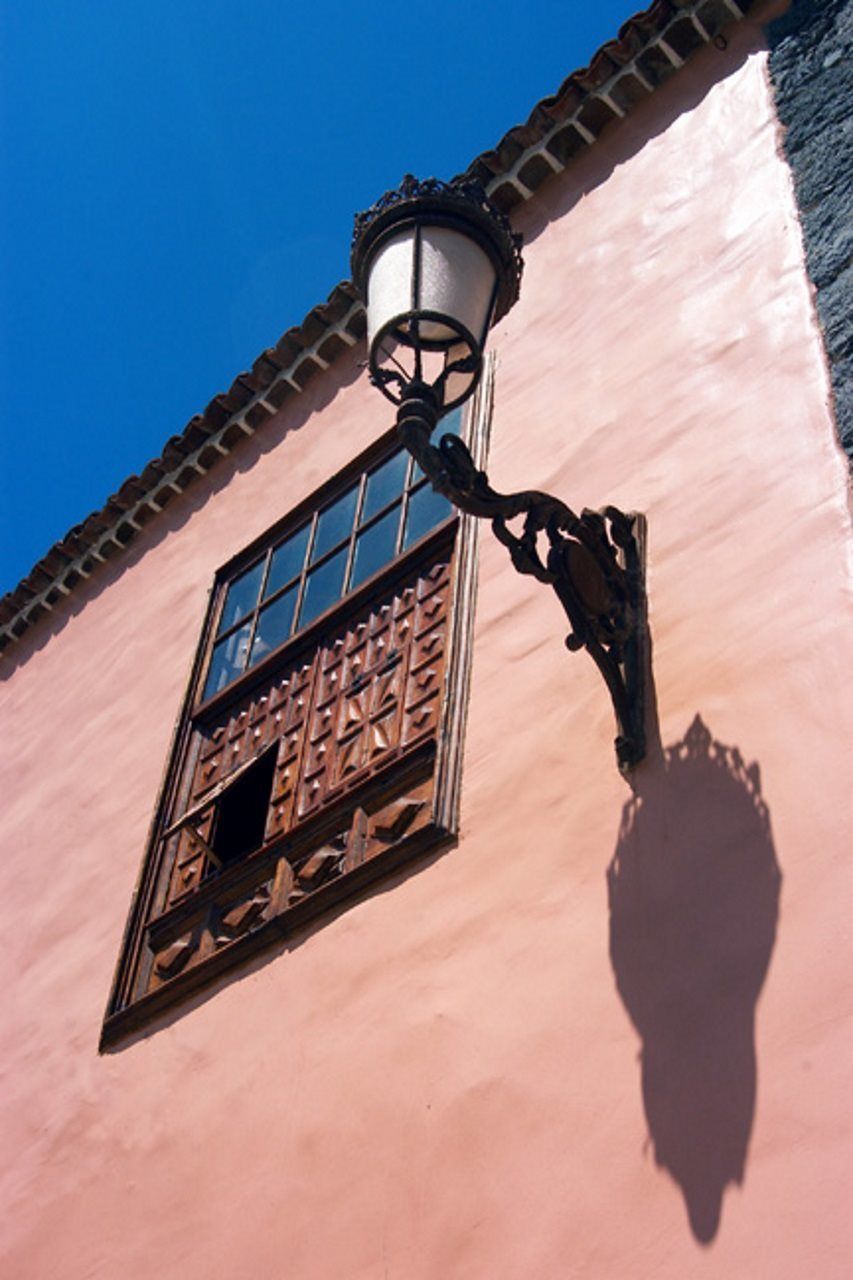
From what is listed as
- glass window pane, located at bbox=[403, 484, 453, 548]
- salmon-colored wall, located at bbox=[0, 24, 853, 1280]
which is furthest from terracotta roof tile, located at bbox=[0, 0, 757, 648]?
glass window pane, located at bbox=[403, 484, 453, 548]

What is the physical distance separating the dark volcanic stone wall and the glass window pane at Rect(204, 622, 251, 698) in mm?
2299

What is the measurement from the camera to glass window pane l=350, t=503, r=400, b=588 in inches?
193

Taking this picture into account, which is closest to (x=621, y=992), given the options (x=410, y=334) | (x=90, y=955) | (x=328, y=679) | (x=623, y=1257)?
(x=623, y=1257)

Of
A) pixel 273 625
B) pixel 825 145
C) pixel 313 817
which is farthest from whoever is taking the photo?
pixel 273 625

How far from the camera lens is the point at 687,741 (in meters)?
3.21

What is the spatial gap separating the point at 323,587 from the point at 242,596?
553mm

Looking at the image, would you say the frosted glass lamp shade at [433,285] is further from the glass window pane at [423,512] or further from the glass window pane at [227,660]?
the glass window pane at [227,660]

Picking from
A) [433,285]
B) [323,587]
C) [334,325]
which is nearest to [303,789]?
[323,587]

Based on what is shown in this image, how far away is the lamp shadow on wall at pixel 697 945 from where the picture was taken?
262cm

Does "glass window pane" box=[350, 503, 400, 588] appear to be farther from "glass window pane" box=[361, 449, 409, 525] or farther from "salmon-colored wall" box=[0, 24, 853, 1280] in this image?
"salmon-colored wall" box=[0, 24, 853, 1280]

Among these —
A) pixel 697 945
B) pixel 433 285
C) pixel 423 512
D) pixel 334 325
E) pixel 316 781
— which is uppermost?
pixel 433 285

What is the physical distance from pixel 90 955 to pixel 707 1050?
247 cm

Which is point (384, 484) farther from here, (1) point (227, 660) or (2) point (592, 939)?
(2) point (592, 939)

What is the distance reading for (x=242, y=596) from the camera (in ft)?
18.3
